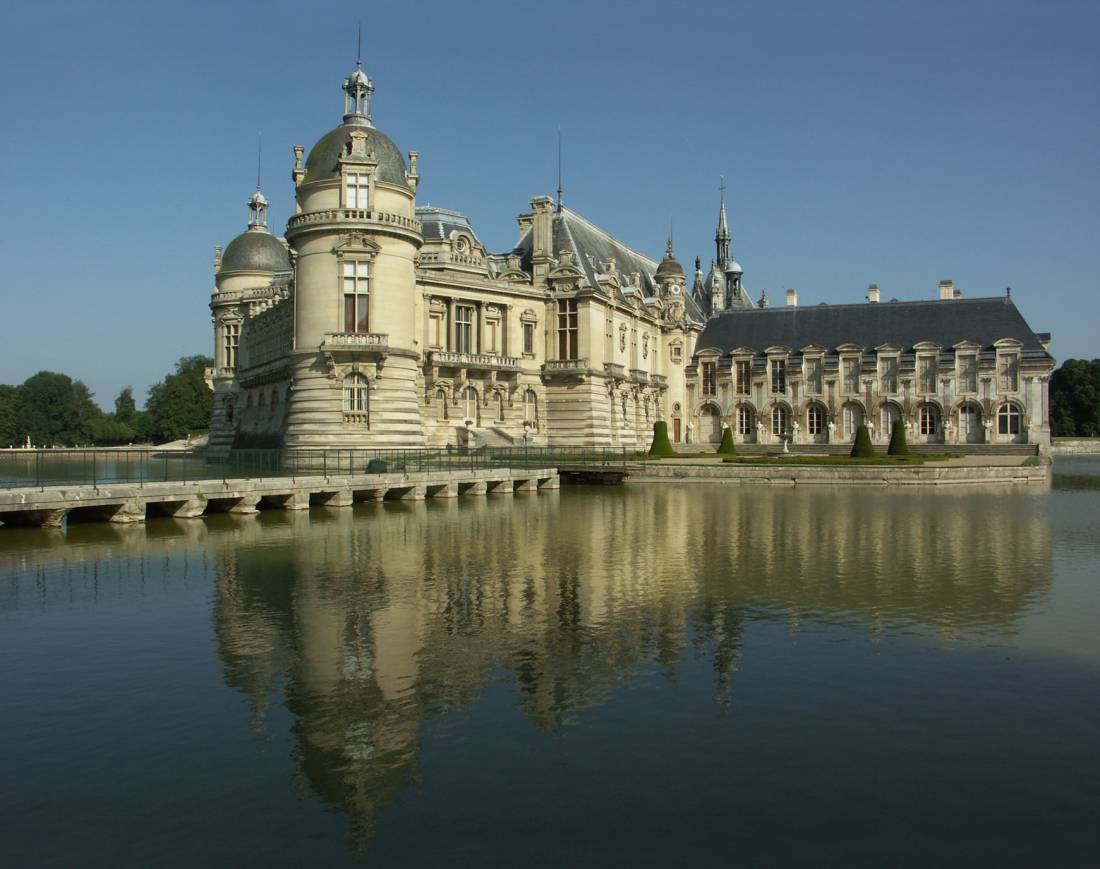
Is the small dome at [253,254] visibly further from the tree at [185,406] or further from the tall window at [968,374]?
the tall window at [968,374]

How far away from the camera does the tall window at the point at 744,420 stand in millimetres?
87688

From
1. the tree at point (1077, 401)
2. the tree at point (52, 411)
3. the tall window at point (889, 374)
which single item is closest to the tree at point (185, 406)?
the tree at point (52, 411)

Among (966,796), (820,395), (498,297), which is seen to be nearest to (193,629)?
(966,796)

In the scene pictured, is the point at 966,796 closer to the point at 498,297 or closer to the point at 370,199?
the point at 370,199

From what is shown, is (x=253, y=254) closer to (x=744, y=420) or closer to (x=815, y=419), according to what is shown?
(x=744, y=420)

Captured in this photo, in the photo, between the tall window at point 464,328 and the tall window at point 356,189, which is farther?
the tall window at point 464,328

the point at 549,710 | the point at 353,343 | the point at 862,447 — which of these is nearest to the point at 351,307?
the point at 353,343

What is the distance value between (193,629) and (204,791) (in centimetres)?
723

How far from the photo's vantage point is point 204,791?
32.0 ft

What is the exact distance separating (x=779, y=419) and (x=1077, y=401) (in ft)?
188

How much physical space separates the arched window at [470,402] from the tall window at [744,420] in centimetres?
3369

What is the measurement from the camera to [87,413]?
138125mm

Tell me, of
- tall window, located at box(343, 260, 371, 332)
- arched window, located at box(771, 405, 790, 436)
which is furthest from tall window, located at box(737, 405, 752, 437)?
tall window, located at box(343, 260, 371, 332)

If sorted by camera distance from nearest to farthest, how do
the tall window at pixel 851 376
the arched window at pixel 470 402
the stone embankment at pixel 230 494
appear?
1. the stone embankment at pixel 230 494
2. the arched window at pixel 470 402
3. the tall window at pixel 851 376
